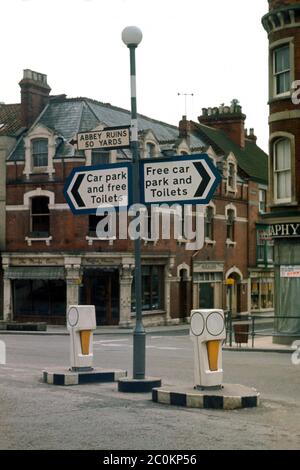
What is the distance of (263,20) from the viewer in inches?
1079

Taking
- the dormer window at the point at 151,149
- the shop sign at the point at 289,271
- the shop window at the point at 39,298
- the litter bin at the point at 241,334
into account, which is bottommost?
the litter bin at the point at 241,334

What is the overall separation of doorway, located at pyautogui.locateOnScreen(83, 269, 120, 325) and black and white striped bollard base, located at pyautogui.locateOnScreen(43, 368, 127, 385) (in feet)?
74.7

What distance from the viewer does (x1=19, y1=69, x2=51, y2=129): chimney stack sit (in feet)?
132

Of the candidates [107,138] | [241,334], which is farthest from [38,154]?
[107,138]

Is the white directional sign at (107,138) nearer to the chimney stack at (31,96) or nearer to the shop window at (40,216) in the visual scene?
the shop window at (40,216)

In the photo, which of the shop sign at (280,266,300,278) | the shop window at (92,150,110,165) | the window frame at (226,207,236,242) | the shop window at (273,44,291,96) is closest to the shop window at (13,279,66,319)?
the shop window at (92,150,110,165)

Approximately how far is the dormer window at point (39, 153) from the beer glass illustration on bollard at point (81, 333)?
81.4 ft

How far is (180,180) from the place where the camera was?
12.0 meters

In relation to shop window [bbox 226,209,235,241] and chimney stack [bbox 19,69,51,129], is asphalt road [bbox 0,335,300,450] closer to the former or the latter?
chimney stack [bbox 19,69,51,129]

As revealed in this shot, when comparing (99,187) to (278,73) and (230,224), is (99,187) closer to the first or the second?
(278,73)

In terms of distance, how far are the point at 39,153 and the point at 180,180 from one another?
2731cm

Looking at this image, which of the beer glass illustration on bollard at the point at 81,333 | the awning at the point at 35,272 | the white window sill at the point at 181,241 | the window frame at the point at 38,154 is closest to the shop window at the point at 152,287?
the white window sill at the point at 181,241

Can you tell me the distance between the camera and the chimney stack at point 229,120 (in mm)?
51094

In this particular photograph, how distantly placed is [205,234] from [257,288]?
26.7 ft
